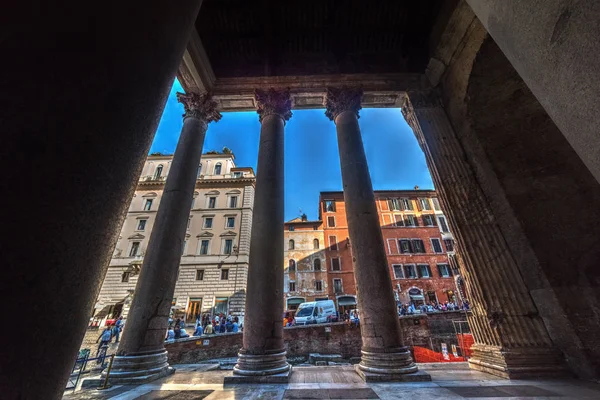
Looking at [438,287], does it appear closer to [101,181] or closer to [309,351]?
[309,351]

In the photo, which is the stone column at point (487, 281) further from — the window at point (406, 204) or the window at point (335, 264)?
the window at point (406, 204)

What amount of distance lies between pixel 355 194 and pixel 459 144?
109 inches

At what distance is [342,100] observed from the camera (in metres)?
7.16

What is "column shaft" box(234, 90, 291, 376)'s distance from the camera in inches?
175

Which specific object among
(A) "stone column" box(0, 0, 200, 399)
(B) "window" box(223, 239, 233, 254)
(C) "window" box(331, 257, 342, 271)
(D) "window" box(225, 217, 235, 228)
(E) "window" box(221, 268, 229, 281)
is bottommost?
(A) "stone column" box(0, 0, 200, 399)

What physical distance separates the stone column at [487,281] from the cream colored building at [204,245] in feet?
61.3

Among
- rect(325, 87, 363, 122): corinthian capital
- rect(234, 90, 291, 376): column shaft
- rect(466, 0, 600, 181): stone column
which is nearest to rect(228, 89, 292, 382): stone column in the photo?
rect(234, 90, 291, 376): column shaft

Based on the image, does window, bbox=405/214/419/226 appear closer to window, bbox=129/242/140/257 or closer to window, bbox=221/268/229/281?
window, bbox=221/268/229/281

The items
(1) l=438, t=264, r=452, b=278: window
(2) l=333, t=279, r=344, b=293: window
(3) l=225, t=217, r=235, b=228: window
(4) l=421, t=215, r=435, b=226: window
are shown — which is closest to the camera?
(3) l=225, t=217, r=235, b=228: window

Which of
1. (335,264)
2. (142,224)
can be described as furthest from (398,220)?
(142,224)

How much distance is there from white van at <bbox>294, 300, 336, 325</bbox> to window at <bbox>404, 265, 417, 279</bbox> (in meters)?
10.6

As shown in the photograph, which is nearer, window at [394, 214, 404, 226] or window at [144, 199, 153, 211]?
window at [144, 199, 153, 211]

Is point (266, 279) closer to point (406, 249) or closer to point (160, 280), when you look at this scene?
point (160, 280)

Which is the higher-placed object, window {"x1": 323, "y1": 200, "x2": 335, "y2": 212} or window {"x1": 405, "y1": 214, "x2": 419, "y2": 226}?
window {"x1": 323, "y1": 200, "x2": 335, "y2": 212}
